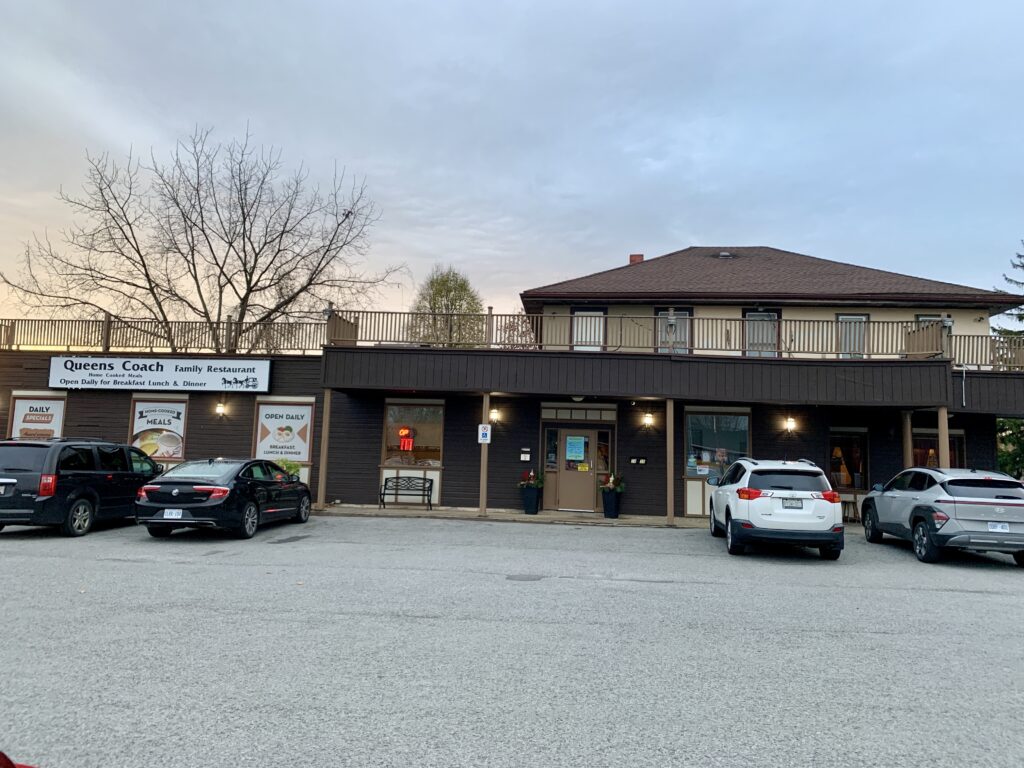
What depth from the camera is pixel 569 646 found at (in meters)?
5.95

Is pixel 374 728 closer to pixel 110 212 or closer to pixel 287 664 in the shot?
pixel 287 664

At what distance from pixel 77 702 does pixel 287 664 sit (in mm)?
1372

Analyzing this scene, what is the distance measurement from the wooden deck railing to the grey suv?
228 inches

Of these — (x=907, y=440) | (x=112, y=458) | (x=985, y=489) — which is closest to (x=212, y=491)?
(x=112, y=458)

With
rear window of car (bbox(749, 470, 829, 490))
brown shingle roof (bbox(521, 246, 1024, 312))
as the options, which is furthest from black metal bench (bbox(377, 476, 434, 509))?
rear window of car (bbox(749, 470, 829, 490))

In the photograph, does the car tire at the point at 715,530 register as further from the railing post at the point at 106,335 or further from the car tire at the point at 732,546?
the railing post at the point at 106,335

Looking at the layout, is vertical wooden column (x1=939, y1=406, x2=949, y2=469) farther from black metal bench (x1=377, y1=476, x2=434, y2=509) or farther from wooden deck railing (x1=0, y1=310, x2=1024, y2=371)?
black metal bench (x1=377, y1=476, x2=434, y2=509)

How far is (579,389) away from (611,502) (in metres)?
3.03

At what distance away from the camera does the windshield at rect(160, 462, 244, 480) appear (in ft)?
40.5

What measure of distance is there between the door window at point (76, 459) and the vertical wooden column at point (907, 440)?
62.3 feet

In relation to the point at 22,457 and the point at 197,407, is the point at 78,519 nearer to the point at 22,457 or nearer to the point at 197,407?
the point at 22,457

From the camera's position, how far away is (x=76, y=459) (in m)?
12.5

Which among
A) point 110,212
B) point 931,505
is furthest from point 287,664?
point 110,212

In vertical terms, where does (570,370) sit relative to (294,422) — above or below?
above
